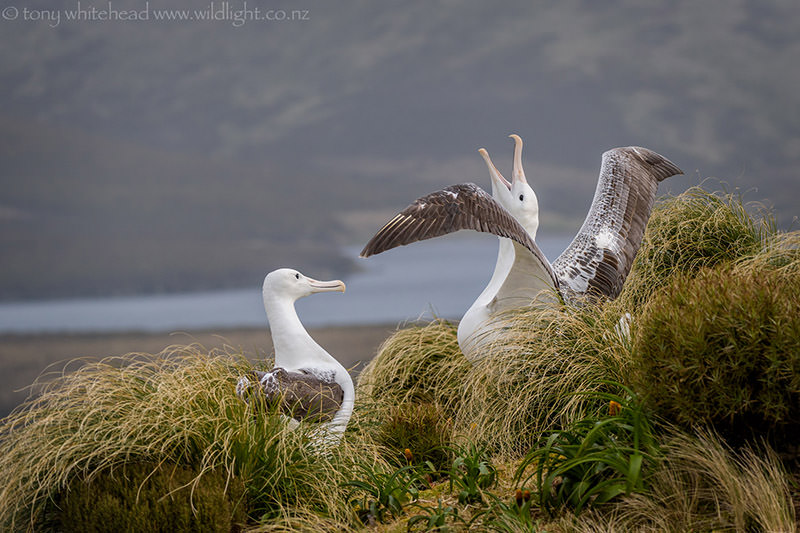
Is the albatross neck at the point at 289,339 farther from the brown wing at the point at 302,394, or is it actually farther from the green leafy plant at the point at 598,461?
the green leafy plant at the point at 598,461

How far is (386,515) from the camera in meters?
4.39

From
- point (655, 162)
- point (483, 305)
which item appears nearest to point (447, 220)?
point (483, 305)

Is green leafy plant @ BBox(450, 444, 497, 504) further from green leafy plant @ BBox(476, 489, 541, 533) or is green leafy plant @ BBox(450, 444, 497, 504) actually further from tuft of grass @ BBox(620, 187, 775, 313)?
tuft of grass @ BBox(620, 187, 775, 313)

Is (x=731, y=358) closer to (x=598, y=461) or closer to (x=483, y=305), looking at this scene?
(x=598, y=461)

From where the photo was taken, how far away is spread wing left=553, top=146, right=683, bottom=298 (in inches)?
264

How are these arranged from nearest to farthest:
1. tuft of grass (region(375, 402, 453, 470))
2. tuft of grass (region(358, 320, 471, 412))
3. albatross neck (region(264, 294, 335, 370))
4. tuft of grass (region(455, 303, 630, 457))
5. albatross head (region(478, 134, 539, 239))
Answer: albatross neck (region(264, 294, 335, 370)) < tuft of grass (region(455, 303, 630, 457)) < tuft of grass (region(375, 402, 453, 470)) < albatross head (region(478, 134, 539, 239)) < tuft of grass (region(358, 320, 471, 412))

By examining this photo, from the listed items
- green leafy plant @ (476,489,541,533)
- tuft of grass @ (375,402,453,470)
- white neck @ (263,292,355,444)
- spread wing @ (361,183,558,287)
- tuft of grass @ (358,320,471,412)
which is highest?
spread wing @ (361,183,558,287)

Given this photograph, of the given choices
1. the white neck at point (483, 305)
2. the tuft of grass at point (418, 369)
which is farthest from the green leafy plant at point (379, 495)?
the tuft of grass at point (418, 369)

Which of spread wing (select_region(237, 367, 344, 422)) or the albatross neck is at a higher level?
the albatross neck

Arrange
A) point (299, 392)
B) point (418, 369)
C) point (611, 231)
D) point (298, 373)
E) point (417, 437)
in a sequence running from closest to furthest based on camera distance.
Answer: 1. point (299, 392)
2. point (298, 373)
3. point (417, 437)
4. point (611, 231)
5. point (418, 369)

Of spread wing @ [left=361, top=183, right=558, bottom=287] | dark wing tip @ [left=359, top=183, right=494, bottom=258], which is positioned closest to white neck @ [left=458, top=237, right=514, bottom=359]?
spread wing @ [left=361, top=183, right=558, bottom=287]

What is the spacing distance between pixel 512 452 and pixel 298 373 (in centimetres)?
171

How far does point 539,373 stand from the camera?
5602 mm

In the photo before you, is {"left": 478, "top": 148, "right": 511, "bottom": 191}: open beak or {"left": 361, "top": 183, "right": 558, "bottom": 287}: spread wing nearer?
{"left": 361, "top": 183, "right": 558, "bottom": 287}: spread wing
